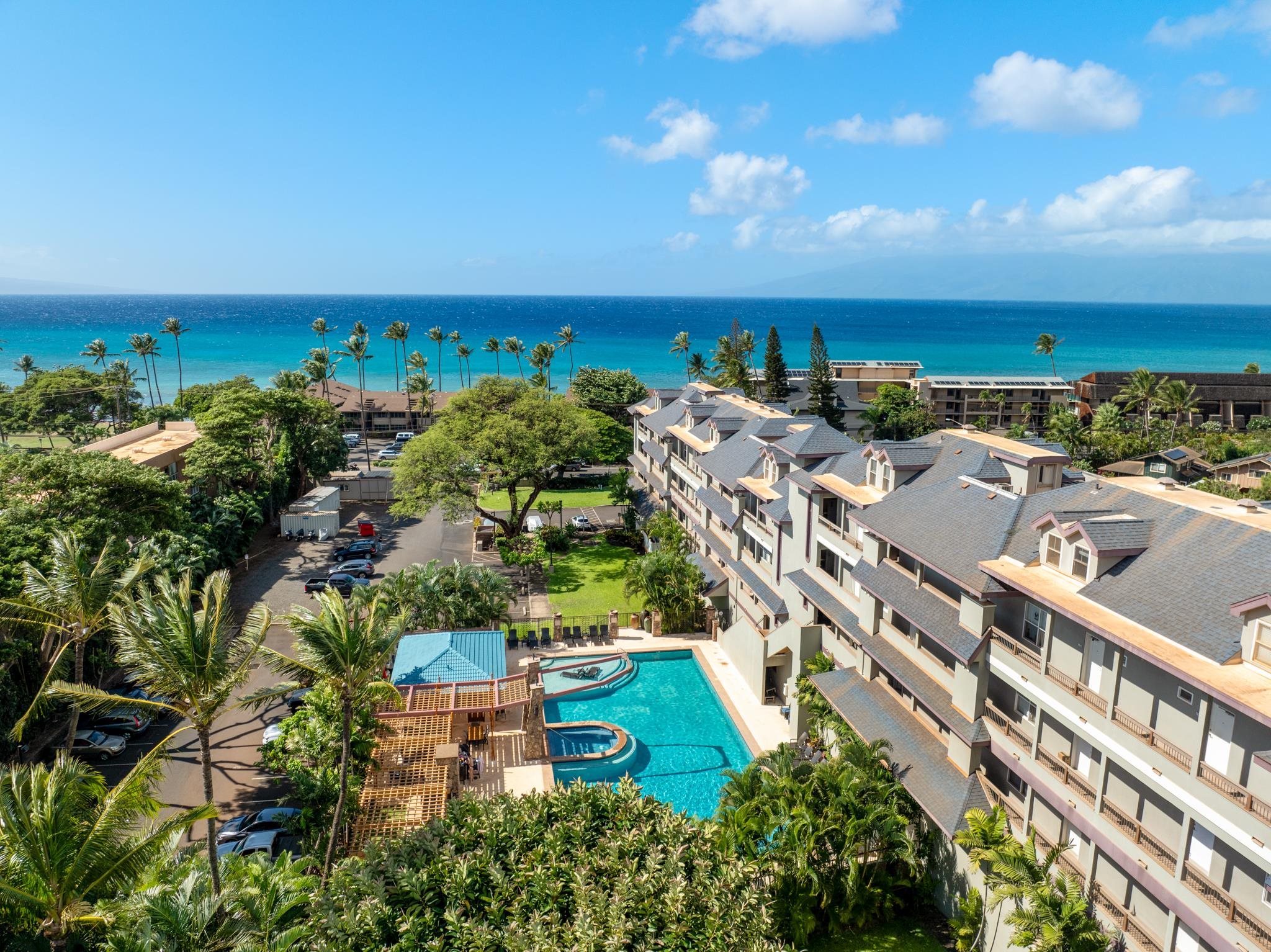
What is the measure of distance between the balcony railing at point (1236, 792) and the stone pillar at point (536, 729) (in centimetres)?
2123

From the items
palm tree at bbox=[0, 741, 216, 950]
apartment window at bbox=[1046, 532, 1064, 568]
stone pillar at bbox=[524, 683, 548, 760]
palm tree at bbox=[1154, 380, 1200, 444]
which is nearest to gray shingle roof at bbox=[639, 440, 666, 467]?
stone pillar at bbox=[524, 683, 548, 760]

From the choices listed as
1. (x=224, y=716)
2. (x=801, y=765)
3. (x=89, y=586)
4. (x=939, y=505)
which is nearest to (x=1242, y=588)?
(x=939, y=505)

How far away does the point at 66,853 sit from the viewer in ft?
45.1

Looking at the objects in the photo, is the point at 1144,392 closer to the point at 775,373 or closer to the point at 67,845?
the point at 775,373

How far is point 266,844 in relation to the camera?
2295cm

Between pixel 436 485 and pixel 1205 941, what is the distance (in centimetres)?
4006

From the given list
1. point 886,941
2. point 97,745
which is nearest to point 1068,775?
point 886,941

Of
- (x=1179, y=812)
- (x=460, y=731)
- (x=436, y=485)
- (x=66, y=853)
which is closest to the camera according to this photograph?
(x=66, y=853)

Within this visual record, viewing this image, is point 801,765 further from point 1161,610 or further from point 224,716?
point 224,716

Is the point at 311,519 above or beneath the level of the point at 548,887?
beneath

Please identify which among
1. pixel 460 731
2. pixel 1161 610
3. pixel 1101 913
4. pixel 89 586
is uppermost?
pixel 1161 610

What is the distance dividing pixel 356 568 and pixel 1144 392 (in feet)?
260

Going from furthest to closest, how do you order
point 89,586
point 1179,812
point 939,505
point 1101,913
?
point 939,505 < point 89,586 < point 1101,913 < point 1179,812

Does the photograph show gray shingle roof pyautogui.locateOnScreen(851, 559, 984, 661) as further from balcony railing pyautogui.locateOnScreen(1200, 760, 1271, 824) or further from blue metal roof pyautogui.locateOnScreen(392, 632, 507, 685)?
blue metal roof pyautogui.locateOnScreen(392, 632, 507, 685)
